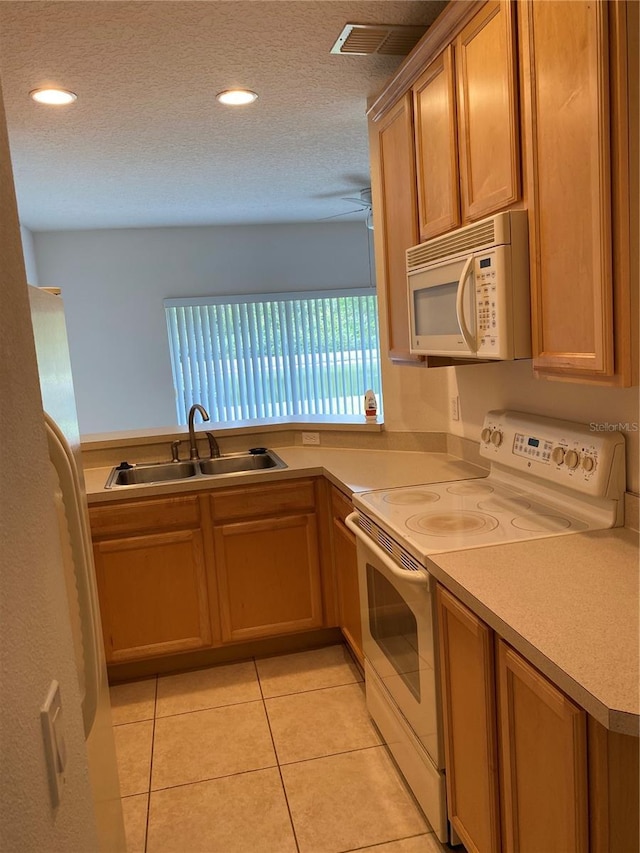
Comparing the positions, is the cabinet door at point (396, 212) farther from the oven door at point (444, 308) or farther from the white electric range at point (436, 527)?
the white electric range at point (436, 527)

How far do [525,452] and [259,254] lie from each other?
15.2 feet

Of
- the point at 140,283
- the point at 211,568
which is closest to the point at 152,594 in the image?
the point at 211,568

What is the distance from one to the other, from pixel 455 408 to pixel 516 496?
724 millimetres

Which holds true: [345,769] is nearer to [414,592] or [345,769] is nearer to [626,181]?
[414,592]

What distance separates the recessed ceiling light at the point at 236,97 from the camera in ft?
9.19

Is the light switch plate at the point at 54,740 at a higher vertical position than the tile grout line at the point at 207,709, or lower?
higher

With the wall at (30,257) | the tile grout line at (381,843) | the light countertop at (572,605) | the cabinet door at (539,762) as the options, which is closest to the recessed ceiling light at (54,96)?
the light countertop at (572,605)

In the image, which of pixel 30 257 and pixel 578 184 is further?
pixel 30 257

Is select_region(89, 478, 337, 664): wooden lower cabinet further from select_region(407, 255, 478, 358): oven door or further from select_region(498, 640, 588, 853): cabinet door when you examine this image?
select_region(498, 640, 588, 853): cabinet door

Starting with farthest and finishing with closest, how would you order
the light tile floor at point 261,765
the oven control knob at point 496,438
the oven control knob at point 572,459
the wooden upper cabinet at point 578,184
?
the oven control knob at point 496,438, the light tile floor at point 261,765, the oven control knob at point 572,459, the wooden upper cabinet at point 578,184

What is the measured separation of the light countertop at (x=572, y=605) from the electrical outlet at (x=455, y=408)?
1116 mm

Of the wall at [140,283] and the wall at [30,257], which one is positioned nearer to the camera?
the wall at [30,257]

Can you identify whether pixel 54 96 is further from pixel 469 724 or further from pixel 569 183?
pixel 469 724

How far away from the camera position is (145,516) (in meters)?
2.78
